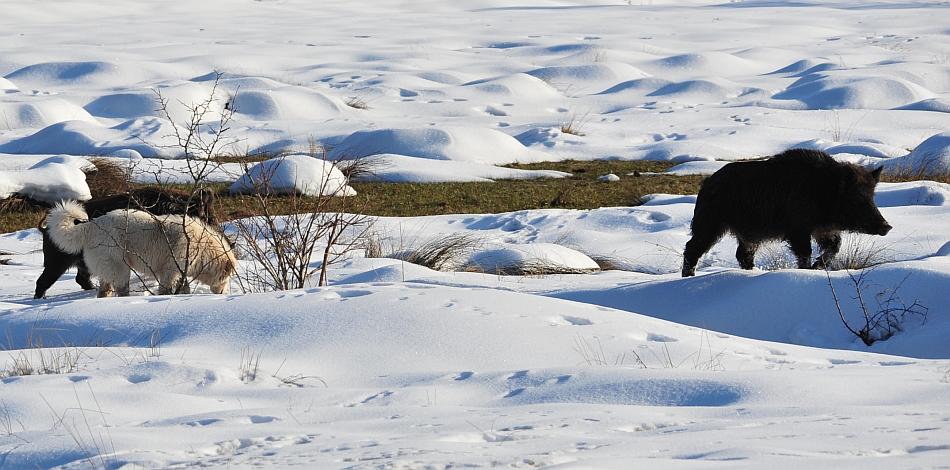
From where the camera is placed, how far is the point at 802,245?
8.32 m

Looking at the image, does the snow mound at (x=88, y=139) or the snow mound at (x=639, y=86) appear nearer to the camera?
the snow mound at (x=88, y=139)

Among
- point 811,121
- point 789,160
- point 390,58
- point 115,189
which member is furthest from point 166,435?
point 390,58

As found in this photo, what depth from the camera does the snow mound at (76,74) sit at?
2686cm

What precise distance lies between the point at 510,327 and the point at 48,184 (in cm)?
925

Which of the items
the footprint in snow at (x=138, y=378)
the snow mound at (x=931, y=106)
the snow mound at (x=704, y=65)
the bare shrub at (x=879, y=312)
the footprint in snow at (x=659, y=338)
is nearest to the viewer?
the footprint in snow at (x=138, y=378)

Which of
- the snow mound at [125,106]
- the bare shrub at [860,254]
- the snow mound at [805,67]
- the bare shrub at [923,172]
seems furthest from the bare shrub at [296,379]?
the snow mound at [805,67]

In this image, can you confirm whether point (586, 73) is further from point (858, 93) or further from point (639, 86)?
point (858, 93)

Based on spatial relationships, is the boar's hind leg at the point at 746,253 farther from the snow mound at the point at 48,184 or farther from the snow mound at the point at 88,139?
the snow mound at the point at 88,139

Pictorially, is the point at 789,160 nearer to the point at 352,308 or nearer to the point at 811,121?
the point at 352,308

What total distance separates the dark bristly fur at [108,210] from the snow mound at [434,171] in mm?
6198

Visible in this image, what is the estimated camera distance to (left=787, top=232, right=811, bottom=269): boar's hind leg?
830cm

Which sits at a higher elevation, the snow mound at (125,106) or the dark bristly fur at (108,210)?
the dark bristly fur at (108,210)

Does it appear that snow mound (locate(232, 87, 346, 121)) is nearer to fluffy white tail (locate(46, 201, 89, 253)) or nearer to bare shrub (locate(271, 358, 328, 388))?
fluffy white tail (locate(46, 201, 89, 253))

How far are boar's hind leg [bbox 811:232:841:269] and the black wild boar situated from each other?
12 centimetres
